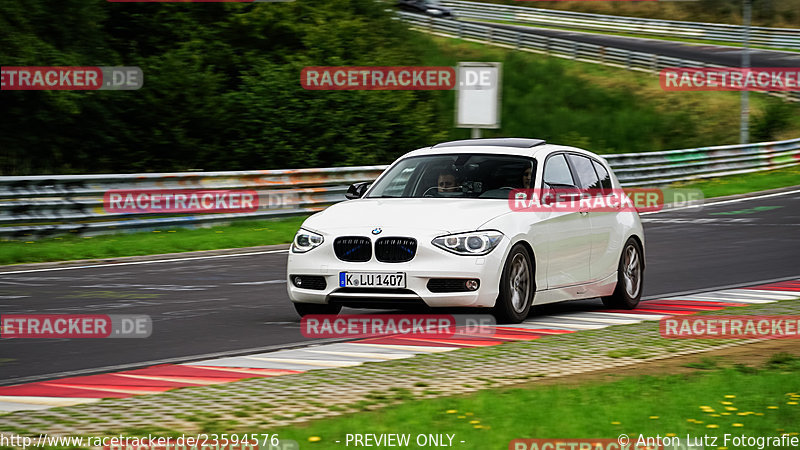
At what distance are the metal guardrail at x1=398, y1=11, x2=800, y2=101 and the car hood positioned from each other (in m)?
40.4

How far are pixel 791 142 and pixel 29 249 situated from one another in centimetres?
2746

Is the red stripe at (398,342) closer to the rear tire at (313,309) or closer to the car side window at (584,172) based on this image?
the rear tire at (313,309)

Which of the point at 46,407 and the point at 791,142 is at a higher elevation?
the point at 791,142

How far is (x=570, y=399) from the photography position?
24.1ft

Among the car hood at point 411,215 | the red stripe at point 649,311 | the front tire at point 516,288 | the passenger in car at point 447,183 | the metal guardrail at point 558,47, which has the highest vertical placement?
the metal guardrail at point 558,47

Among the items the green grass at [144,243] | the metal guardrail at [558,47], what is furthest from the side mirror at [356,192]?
the metal guardrail at [558,47]

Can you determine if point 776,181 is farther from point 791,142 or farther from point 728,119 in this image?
point 728,119

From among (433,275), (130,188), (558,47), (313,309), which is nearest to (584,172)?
(433,275)

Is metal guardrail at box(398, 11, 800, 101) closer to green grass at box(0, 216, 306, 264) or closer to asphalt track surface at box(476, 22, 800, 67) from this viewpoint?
asphalt track surface at box(476, 22, 800, 67)

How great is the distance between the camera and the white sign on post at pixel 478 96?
895 inches

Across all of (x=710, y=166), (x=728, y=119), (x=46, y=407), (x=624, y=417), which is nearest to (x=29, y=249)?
(x=46, y=407)

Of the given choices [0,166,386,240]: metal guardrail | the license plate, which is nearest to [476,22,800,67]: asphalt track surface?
[0,166,386,240]: metal guardrail

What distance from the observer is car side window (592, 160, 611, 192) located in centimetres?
1328

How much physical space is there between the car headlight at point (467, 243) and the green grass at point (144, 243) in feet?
30.0
